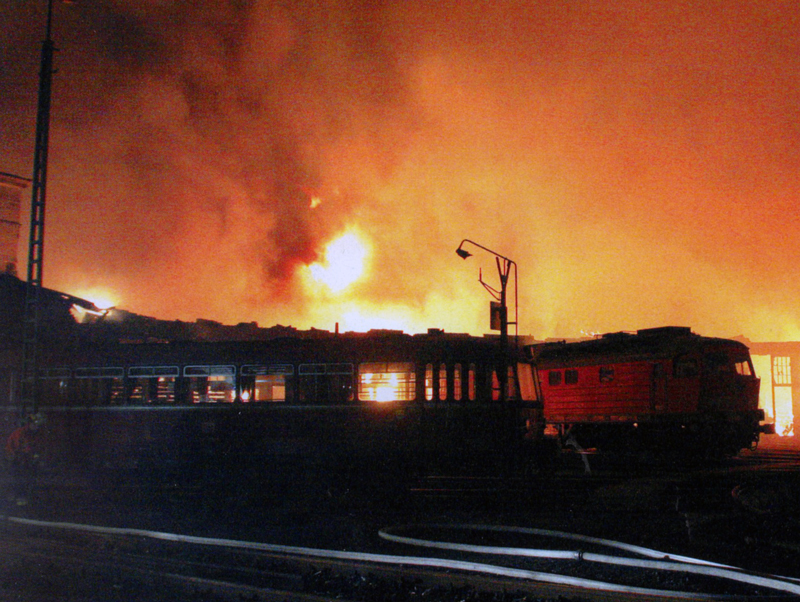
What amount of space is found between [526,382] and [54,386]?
12989 mm

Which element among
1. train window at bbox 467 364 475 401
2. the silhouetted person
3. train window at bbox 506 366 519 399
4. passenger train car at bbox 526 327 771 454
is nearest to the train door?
passenger train car at bbox 526 327 771 454

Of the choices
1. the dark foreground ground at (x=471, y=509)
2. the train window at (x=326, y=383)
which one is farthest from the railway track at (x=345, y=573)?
the train window at (x=326, y=383)

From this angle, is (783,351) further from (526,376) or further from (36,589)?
(36,589)

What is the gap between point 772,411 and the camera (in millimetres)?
33875

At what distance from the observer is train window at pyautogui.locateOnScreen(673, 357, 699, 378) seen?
20.4 m

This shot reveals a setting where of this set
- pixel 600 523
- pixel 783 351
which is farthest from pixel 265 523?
pixel 783 351

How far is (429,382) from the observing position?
15.7m

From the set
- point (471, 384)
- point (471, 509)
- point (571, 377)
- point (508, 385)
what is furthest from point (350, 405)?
point (571, 377)

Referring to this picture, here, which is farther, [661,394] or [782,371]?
[782,371]

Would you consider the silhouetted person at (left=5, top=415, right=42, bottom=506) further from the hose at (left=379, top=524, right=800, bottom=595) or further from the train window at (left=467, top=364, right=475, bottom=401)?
the train window at (left=467, top=364, right=475, bottom=401)

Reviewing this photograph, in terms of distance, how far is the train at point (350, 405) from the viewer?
15633mm

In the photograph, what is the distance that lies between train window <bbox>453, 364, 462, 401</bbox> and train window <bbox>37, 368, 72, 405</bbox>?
10.9 meters

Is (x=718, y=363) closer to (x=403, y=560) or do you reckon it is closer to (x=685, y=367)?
(x=685, y=367)

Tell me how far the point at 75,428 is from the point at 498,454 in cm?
1146
